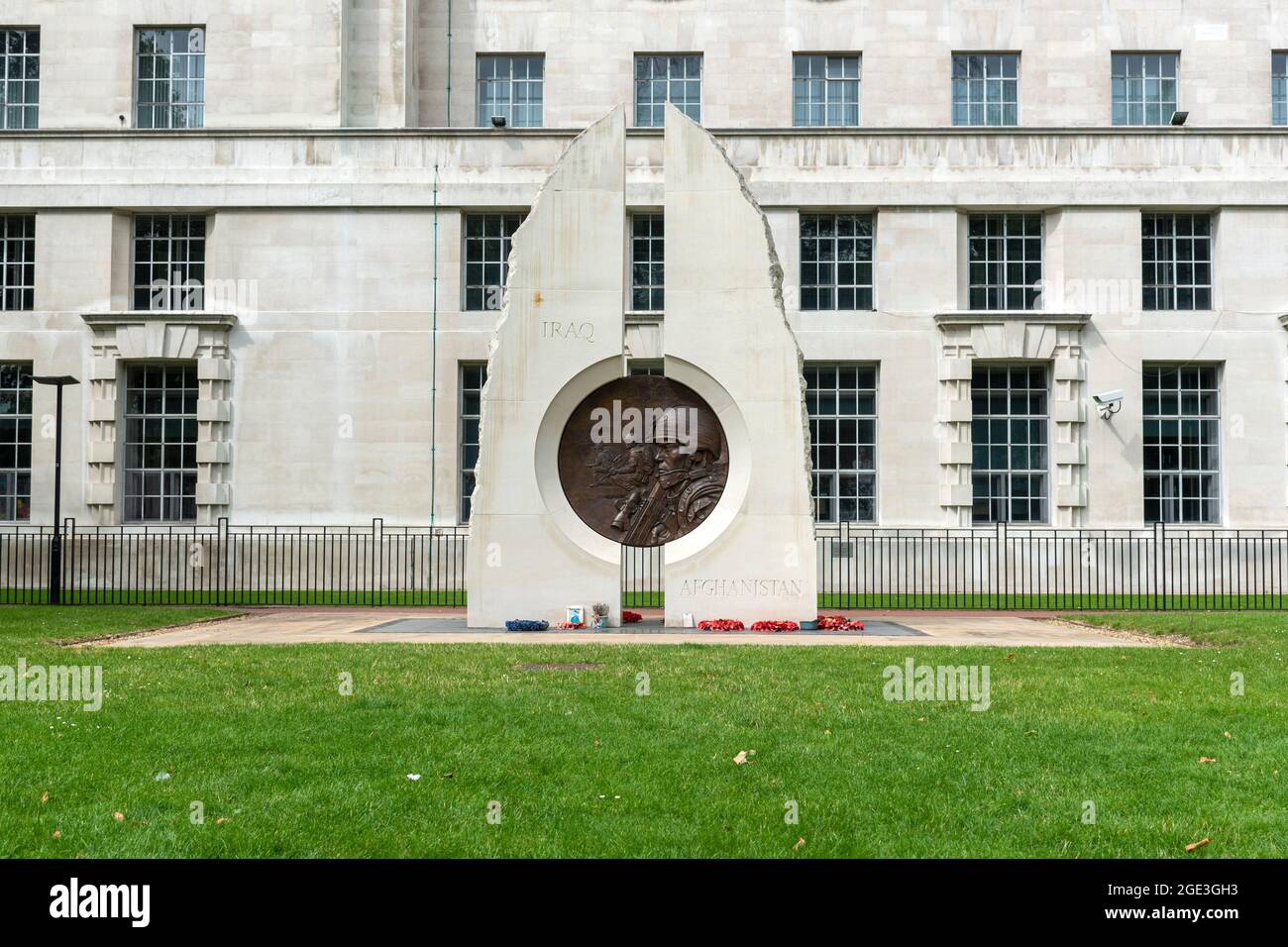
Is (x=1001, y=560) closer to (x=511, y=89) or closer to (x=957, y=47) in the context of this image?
(x=957, y=47)

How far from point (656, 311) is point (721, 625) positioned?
43.4 feet

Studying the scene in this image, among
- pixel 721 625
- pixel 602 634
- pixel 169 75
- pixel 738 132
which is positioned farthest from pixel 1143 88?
pixel 169 75

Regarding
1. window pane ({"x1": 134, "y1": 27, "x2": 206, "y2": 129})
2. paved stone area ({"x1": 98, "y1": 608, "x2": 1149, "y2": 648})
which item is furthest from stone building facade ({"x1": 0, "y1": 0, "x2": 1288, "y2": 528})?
paved stone area ({"x1": 98, "y1": 608, "x2": 1149, "y2": 648})

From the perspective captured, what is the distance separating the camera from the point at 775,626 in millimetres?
19469

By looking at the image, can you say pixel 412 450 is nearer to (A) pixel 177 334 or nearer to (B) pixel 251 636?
(A) pixel 177 334

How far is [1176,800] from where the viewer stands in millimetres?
7664

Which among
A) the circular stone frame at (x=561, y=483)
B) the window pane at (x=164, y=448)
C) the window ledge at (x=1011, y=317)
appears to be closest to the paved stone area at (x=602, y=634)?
the circular stone frame at (x=561, y=483)

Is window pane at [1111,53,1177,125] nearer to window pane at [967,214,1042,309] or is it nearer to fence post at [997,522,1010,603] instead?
window pane at [967,214,1042,309]

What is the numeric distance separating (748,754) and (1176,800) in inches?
113

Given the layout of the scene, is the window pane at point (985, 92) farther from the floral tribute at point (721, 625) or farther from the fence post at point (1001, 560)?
the floral tribute at point (721, 625)

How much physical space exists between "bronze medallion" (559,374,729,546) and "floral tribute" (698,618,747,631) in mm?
1455

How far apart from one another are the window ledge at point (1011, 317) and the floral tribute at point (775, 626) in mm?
13684

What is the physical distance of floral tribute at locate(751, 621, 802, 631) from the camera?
19.4 m

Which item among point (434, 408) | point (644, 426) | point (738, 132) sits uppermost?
point (738, 132)
